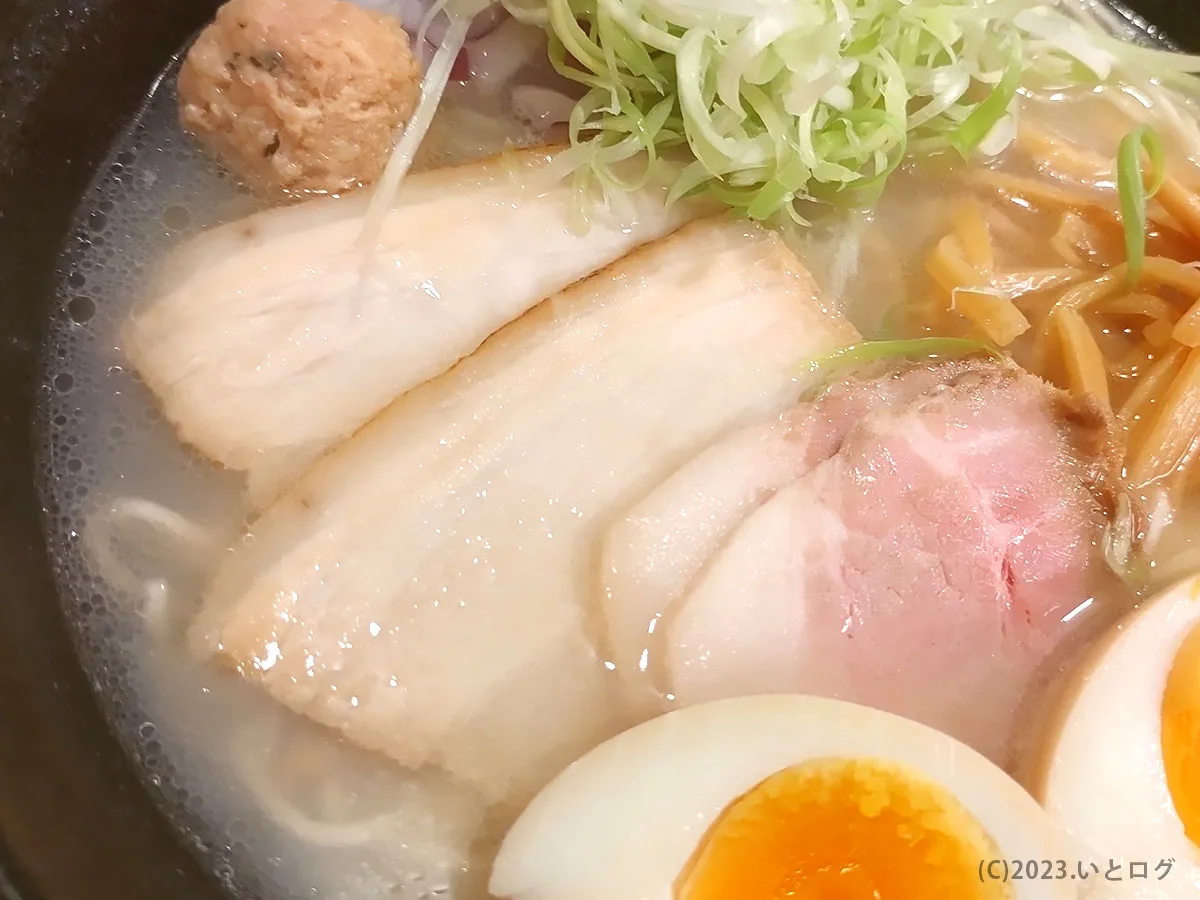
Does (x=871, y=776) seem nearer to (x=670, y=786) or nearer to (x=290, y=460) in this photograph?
(x=670, y=786)

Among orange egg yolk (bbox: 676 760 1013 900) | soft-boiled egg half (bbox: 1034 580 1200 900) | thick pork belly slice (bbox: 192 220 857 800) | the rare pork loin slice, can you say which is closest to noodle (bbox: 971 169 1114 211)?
the rare pork loin slice

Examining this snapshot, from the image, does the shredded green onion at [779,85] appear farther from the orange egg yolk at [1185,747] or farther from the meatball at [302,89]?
the orange egg yolk at [1185,747]

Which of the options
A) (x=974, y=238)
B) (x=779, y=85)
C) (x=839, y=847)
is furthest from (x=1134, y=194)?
(x=839, y=847)

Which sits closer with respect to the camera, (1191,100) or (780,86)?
(780,86)

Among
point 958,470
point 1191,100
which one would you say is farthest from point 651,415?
point 1191,100

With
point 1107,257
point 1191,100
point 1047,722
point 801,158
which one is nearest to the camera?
point 1047,722

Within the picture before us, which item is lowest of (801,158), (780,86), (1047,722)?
(1047,722)
